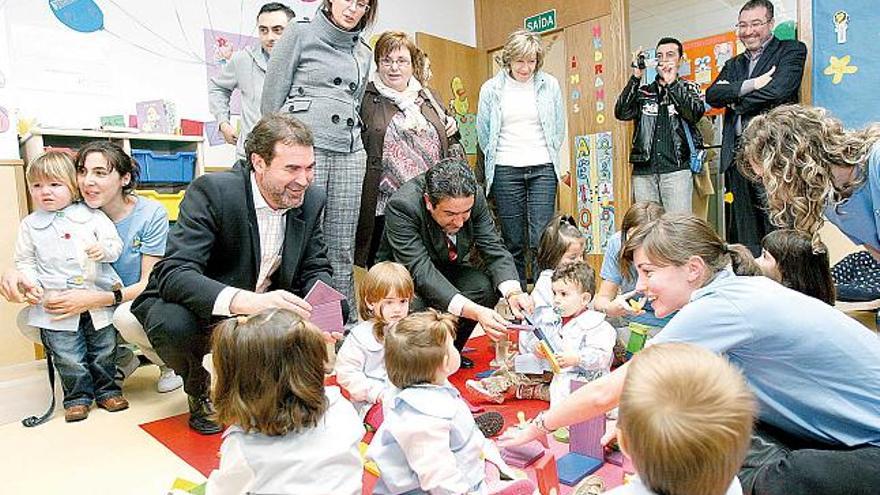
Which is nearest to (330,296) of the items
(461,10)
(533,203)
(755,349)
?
(755,349)

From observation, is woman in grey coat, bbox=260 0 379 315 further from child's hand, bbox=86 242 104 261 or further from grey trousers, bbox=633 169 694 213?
grey trousers, bbox=633 169 694 213

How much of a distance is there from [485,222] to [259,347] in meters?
1.59

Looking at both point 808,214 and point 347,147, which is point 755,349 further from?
point 347,147

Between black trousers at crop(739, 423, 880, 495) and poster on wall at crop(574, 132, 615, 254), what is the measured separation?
2.98m

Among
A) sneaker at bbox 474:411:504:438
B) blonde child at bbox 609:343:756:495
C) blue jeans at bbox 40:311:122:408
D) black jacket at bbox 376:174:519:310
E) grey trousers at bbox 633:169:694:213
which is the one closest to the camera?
blonde child at bbox 609:343:756:495

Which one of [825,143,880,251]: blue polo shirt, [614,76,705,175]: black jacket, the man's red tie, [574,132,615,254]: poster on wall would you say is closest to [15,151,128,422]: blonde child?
the man's red tie

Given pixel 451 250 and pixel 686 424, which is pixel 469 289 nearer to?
pixel 451 250

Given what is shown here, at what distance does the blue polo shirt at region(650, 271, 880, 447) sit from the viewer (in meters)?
1.13

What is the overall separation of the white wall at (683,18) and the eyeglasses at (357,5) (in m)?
2.44

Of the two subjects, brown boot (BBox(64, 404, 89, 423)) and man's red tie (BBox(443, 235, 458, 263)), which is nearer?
brown boot (BBox(64, 404, 89, 423))

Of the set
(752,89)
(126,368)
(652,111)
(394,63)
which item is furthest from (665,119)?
(126,368)

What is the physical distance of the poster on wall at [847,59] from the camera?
10.5 ft

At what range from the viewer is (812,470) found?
1094 mm

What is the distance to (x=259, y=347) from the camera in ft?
3.68
